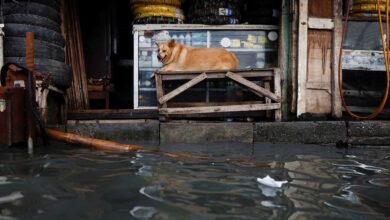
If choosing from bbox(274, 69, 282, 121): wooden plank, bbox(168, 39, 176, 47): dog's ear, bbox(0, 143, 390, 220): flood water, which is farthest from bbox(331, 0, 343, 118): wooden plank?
bbox(168, 39, 176, 47): dog's ear

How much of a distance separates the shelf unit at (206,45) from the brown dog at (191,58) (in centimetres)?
68

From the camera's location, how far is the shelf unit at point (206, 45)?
6.30 meters

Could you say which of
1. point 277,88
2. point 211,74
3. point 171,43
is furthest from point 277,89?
point 171,43

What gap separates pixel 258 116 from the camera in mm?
5867

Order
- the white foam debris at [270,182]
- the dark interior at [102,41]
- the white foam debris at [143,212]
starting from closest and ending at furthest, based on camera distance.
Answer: the white foam debris at [143,212]
the white foam debris at [270,182]
the dark interior at [102,41]

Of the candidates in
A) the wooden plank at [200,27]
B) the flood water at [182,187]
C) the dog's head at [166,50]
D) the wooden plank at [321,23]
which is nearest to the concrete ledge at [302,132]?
the flood water at [182,187]

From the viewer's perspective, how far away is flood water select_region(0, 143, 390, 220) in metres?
1.75

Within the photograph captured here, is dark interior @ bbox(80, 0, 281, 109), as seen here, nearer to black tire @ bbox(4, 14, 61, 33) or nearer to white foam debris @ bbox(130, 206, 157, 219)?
black tire @ bbox(4, 14, 61, 33)

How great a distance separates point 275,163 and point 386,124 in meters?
2.75

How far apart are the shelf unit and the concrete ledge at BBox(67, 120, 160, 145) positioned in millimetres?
1421

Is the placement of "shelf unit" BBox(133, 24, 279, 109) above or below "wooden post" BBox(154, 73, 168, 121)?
above

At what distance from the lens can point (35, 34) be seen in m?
4.66

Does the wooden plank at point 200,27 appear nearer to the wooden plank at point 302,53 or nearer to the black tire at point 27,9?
the wooden plank at point 302,53

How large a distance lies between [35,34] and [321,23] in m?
4.91
